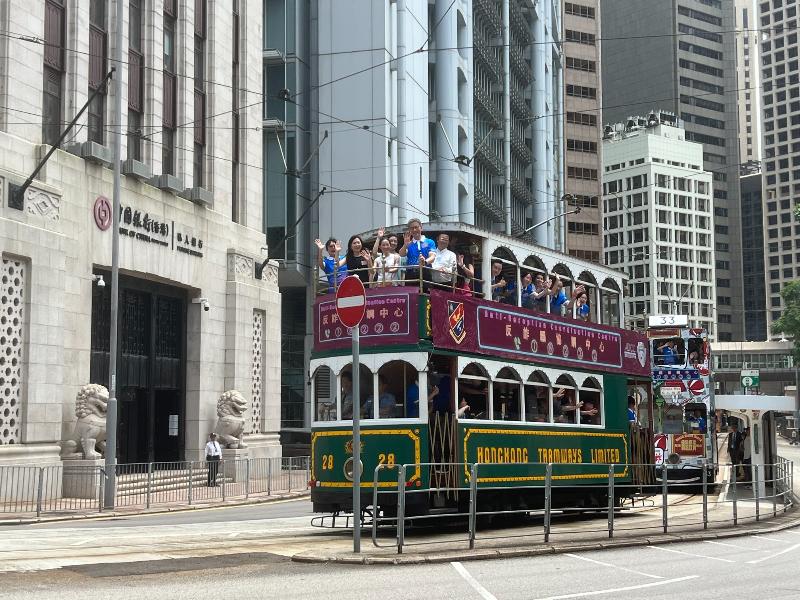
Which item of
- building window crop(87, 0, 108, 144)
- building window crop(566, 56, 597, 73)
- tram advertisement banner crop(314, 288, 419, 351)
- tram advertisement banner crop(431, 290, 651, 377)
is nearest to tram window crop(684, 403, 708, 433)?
tram advertisement banner crop(431, 290, 651, 377)

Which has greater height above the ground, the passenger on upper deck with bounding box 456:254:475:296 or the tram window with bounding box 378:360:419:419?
the passenger on upper deck with bounding box 456:254:475:296

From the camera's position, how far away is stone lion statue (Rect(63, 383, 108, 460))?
3014cm

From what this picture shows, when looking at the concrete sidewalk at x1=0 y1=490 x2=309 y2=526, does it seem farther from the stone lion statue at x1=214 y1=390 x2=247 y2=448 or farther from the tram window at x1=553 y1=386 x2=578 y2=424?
the tram window at x1=553 y1=386 x2=578 y2=424

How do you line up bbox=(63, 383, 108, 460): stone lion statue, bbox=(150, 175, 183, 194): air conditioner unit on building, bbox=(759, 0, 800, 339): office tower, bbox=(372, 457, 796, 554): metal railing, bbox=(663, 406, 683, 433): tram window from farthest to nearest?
1. bbox=(759, 0, 800, 339): office tower
2. bbox=(150, 175, 183, 194): air conditioner unit on building
3. bbox=(663, 406, 683, 433): tram window
4. bbox=(63, 383, 108, 460): stone lion statue
5. bbox=(372, 457, 796, 554): metal railing

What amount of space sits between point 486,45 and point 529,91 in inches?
590

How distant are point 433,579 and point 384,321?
5.40 metres

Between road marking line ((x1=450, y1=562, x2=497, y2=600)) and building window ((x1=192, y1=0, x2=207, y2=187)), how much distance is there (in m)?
28.3

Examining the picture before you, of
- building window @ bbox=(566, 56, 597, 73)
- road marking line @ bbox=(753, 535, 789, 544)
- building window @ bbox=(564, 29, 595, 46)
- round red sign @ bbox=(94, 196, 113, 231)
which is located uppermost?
building window @ bbox=(564, 29, 595, 46)

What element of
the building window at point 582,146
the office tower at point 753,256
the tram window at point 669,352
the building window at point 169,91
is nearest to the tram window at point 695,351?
the tram window at point 669,352

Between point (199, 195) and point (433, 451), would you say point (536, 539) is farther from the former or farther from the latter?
point (199, 195)

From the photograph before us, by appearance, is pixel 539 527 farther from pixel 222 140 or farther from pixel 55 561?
pixel 222 140

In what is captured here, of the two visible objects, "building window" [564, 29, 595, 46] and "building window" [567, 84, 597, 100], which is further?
"building window" [564, 29, 595, 46]

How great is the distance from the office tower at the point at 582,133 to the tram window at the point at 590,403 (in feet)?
295

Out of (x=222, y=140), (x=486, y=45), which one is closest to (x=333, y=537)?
(x=222, y=140)
